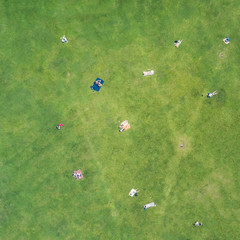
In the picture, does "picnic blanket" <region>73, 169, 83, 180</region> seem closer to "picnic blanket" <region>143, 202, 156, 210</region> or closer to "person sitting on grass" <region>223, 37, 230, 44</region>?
"picnic blanket" <region>143, 202, 156, 210</region>

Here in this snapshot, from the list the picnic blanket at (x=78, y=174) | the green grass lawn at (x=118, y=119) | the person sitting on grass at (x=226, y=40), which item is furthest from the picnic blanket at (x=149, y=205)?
the person sitting on grass at (x=226, y=40)

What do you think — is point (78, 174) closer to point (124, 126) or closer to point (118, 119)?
point (124, 126)

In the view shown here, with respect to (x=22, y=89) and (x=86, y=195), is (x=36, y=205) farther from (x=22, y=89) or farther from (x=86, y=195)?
(x=22, y=89)

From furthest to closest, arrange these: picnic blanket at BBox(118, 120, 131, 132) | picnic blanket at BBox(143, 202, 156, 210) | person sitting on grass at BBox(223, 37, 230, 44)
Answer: person sitting on grass at BBox(223, 37, 230, 44)
picnic blanket at BBox(118, 120, 131, 132)
picnic blanket at BBox(143, 202, 156, 210)

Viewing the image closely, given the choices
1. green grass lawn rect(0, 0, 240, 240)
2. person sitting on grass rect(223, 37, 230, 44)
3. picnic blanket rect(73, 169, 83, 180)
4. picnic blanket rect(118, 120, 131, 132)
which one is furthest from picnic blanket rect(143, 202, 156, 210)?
person sitting on grass rect(223, 37, 230, 44)

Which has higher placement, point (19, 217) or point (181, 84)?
point (181, 84)

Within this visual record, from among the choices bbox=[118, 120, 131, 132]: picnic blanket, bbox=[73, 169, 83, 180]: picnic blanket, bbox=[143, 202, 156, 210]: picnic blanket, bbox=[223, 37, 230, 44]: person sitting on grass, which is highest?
bbox=[223, 37, 230, 44]: person sitting on grass

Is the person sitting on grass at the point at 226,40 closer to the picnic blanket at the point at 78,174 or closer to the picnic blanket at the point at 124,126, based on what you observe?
the picnic blanket at the point at 124,126

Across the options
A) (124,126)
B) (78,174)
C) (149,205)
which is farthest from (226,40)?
(78,174)

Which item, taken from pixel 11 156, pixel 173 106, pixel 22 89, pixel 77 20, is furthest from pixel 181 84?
pixel 11 156
